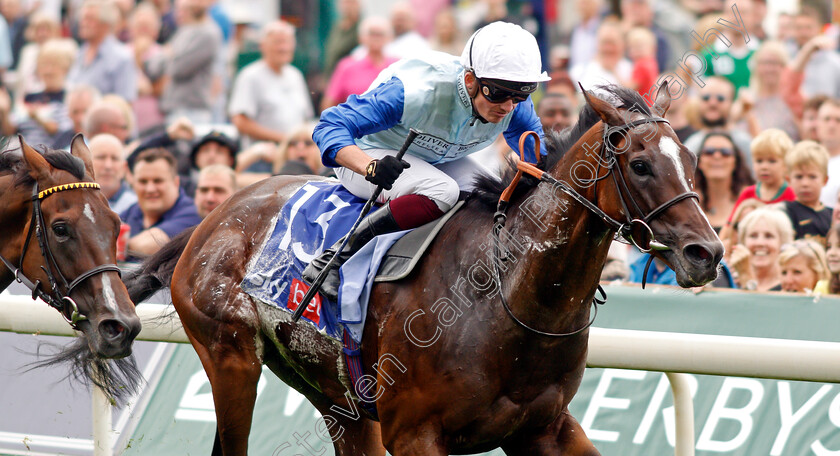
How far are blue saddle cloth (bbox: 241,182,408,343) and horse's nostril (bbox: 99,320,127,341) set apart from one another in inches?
27.1

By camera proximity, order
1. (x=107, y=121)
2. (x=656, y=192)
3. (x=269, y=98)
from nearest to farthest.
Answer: (x=656, y=192) → (x=107, y=121) → (x=269, y=98)

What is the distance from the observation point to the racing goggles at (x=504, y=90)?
157 inches

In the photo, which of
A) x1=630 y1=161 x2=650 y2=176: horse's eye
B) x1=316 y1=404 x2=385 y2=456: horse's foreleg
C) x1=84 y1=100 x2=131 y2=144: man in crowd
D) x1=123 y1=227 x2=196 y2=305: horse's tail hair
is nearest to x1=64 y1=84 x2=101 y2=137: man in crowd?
x1=84 y1=100 x2=131 y2=144: man in crowd

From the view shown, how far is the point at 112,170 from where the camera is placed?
798 cm

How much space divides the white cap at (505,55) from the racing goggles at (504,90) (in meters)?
0.03

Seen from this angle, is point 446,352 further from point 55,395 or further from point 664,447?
point 55,395

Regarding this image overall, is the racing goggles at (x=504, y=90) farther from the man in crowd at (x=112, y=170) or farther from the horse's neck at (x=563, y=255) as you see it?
the man in crowd at (x=112, y=170)

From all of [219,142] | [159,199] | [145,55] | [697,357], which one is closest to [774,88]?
[219,142]

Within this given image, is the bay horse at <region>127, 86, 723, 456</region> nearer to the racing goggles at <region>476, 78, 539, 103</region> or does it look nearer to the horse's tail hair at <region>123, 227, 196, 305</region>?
the racing goggles at <region>476, 78, 539, 103</region>

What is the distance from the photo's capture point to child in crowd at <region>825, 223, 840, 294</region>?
5.48m

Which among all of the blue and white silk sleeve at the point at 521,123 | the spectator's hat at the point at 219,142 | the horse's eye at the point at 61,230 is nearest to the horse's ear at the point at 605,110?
the blue and white silk sleeve at the point at 521,123

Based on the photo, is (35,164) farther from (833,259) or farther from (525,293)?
(833,259)

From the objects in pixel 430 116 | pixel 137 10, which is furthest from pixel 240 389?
pixel 137 10

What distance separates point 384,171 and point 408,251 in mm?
361
